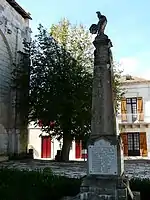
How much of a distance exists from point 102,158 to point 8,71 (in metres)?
13.1

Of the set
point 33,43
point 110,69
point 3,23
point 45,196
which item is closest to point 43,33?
point 33,43

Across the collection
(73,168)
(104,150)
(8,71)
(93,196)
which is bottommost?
(73,168)

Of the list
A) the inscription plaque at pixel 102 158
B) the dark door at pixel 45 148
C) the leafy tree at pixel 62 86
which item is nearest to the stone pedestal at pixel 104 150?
the inscription plaque at pixel 102 158

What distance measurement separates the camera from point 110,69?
7.21 metres

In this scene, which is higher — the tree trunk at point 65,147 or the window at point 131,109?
the window at point 131,109

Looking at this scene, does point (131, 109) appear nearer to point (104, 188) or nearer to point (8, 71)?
point (8, 71)

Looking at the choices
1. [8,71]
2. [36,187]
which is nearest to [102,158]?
[36,187]

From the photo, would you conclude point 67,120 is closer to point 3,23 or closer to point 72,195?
point 3,23

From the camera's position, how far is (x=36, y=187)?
23.6 ft

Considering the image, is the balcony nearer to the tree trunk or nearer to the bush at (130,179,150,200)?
the tree trunk

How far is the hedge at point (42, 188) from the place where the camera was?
692cm

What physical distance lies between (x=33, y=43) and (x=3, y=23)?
2147 millimetres

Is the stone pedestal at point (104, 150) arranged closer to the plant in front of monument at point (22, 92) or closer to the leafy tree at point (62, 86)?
the leafy tree at point (62, 86)

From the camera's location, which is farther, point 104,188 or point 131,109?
point 131,109
